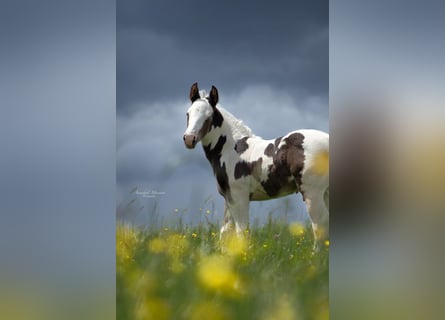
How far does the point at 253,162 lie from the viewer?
1.80 m

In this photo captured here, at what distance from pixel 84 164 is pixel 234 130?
0.56 metres

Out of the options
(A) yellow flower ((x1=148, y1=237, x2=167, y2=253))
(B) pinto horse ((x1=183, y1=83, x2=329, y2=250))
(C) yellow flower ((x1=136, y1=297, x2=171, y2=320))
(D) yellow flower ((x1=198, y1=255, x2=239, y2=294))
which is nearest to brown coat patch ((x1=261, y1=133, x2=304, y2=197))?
(B) pinto horse ((x1=183, y1=83, x2=329, y2=250))

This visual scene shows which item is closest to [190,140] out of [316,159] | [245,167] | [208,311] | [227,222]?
[245,167]

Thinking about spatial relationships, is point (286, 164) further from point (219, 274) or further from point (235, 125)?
point (219, 274)

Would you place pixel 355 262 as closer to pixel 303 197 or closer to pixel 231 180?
pixel 303 197

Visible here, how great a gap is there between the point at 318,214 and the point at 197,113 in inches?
22.2

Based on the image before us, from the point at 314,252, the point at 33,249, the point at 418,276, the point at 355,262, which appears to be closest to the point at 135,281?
the point at 33,249

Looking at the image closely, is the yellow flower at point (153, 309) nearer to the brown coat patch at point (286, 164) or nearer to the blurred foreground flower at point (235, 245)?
the blurred foreground flower at point (235, 245)

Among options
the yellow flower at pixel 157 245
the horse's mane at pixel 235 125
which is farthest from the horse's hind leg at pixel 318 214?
the yellow flower at pixel 157 245

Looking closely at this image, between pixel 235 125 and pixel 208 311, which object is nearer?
pixel 208 311

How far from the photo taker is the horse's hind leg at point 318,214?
69.0 inches

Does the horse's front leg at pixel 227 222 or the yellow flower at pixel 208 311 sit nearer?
the yellow flower at pixel 208 311

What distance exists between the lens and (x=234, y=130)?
1.84 metres

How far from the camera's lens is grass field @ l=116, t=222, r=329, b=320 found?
1.72m
